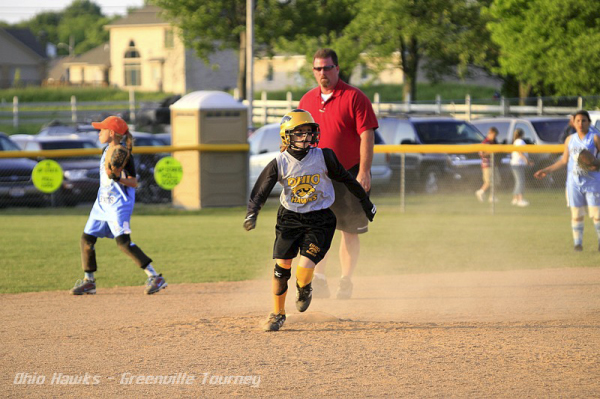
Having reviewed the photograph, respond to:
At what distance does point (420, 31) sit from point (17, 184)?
67.5 feet

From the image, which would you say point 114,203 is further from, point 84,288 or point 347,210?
point 347,210

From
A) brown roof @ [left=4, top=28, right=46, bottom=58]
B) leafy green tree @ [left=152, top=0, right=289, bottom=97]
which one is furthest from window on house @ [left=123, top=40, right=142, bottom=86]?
leafy green tree @ [left=152, top=0, right=289, bottom=97]

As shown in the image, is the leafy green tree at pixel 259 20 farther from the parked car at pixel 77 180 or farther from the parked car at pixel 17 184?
the parked car at pixel 17 184

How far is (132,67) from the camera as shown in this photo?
7381cm

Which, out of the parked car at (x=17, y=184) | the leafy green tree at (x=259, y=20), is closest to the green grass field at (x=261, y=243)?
the parked car at (x=17, y=184)

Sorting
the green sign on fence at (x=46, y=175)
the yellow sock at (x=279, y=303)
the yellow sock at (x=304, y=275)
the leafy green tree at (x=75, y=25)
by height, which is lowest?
the green sign on fence at (x=46, y=175)

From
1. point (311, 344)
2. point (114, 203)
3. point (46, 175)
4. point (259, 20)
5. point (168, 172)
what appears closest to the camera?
point (311, 344)

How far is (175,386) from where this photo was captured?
221 inches

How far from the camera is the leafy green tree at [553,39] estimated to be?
99.2 feet

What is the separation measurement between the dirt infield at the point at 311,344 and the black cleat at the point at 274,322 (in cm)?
8

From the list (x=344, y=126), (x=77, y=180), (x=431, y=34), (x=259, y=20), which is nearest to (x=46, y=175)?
(x=77, y=180)

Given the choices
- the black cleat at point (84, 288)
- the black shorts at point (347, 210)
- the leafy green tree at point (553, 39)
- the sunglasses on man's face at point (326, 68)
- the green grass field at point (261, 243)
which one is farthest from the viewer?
the leafy green tree at point (553, 39)

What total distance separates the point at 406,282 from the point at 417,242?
12.8 feet

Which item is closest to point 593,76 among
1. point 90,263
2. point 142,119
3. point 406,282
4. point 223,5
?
point 142,119
